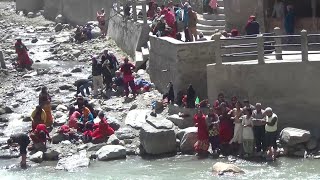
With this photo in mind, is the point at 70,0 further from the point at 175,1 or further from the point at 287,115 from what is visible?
the point at 287,115

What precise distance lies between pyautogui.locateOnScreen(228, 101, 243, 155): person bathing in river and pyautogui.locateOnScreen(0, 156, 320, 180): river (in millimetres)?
609

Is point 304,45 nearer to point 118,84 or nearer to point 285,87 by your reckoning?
point 285,87

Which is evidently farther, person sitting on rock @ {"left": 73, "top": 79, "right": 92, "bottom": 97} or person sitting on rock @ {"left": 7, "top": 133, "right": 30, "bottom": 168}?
person sitting on rock @ {"left": 73, "top": 79, "right": 92, "bottom": 97}

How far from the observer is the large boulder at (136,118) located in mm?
21756

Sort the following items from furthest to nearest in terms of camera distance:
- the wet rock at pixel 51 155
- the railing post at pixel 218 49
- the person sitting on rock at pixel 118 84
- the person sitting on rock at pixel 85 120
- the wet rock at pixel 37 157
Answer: the person sitting on rock at pixel 118 84 < the person sitting on rock at pixel 85 120 < the railing post at pixel 218 49 < the wet rock at pixel 51 155 < the wet rock at pixel 37 157

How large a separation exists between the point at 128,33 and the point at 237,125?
15.1 m

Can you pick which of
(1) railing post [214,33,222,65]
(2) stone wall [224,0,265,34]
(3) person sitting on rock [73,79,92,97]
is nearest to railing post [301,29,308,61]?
(1) railing post [214,33,222,65]

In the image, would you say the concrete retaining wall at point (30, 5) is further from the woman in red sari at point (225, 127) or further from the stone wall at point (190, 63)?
the woman in red sari at point (225, 127)

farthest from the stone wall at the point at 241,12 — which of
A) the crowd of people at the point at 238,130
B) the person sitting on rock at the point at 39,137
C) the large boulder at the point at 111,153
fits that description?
the person sitting on rock at the point at 39,137

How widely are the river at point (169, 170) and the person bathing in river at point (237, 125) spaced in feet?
2.00

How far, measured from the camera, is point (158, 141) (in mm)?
19672

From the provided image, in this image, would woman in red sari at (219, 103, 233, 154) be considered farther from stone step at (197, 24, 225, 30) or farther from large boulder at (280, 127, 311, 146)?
stone step at (197, 24, 225, 30)

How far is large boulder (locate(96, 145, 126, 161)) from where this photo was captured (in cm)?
1967

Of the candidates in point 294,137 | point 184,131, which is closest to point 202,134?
point 184,131
